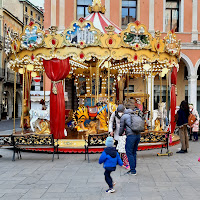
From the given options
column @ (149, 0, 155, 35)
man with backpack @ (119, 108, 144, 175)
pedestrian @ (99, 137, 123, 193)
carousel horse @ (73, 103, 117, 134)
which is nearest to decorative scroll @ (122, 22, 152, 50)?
carousel horse @ (73, 103, 117, 134)

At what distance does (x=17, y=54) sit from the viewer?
1064 cm

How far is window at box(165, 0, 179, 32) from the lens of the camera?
2302 cm

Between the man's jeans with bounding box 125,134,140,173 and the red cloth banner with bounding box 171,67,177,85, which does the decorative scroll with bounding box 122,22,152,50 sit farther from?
the man's jeans with bounding box 125,134,140,173

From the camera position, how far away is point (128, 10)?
22656 mm

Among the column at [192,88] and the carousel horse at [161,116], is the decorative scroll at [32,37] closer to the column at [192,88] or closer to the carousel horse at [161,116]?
the carousel horse at [161,116]

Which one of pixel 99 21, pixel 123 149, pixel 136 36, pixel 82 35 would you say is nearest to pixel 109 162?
pixel 123 149

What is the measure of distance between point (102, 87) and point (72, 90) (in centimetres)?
943

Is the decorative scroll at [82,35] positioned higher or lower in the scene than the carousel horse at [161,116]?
higher

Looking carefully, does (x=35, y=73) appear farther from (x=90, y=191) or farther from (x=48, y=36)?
(x=90, y=191)

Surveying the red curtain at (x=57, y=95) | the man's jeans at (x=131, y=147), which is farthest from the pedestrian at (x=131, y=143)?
Answer: the red curtain at (x=57, y=95)

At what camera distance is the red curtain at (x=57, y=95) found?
396 inches

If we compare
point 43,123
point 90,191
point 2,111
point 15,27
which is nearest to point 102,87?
point 43,123

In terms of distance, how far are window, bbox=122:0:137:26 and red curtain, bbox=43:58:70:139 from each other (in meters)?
13.6

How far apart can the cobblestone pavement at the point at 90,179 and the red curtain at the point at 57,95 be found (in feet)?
3.67
